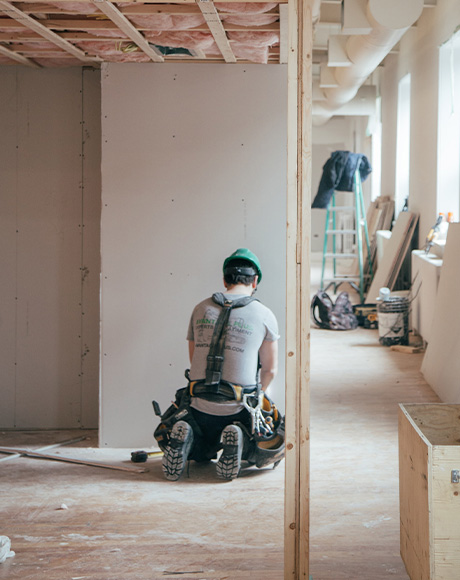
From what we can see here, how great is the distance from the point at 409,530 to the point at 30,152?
3.47 metres

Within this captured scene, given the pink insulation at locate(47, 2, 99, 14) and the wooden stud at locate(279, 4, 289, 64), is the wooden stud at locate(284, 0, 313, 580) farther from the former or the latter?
the pink insulation at locate(47, 2, 99, 14)

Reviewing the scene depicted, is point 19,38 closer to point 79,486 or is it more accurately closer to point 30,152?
point 30,152

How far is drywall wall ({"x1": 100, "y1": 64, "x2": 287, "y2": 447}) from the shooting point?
461 cm

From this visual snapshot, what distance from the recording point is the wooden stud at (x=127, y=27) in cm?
347

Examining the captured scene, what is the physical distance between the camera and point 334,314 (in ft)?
30.7

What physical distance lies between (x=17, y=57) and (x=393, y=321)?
4.96m

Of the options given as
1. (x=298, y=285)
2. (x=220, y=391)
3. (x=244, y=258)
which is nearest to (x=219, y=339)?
(x=220, y=391)

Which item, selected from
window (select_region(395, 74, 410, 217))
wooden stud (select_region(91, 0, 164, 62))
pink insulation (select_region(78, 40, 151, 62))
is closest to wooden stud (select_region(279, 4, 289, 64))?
wooden stud (select_region(91, 0, 164, 62))

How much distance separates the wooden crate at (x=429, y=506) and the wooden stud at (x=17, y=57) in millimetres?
3112

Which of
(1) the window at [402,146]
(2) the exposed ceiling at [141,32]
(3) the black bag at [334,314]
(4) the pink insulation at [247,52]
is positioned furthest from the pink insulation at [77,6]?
(1) the window at [402,146]

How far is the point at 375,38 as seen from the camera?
6910mm

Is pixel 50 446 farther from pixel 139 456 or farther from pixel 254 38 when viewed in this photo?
pixel 254 38

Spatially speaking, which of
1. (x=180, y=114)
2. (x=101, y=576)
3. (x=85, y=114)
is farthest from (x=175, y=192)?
(x=101, y=576)

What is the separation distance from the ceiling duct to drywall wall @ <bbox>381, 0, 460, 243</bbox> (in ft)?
2.01
